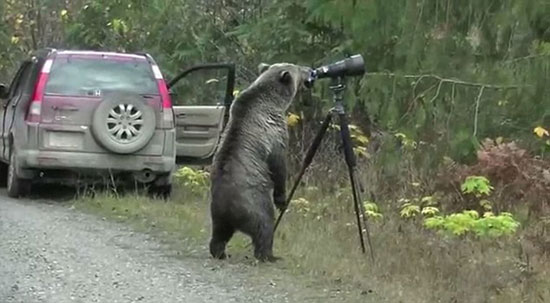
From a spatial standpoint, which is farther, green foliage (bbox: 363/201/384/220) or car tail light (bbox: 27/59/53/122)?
car tail light (bbox: 27/59/53/122)

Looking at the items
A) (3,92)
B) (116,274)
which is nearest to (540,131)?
(116,274)

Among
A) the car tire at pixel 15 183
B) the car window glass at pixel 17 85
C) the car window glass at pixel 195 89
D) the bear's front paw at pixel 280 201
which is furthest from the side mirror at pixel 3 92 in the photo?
the bear's front paw at pixel 280 201

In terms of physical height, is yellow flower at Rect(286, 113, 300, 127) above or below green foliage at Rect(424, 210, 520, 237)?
above

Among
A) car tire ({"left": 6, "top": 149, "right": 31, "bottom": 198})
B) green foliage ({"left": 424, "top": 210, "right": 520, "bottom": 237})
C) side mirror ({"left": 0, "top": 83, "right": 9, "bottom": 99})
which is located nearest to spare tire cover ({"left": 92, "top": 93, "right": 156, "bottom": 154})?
car tire ({"left": 6, "top": 149, "right": 31, "bottom": 198})

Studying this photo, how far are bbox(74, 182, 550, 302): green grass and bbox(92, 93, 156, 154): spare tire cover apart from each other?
29.5 inches

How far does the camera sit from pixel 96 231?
11594 mm

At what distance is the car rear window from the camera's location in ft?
47.8

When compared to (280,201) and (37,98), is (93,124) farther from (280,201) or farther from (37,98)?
(280,201)

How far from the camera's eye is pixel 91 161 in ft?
47.7

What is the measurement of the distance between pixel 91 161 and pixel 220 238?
5.15 meters

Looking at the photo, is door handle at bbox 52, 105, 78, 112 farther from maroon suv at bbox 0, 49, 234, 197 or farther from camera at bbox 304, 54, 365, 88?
camera at bbox 304, 54, 365, 88

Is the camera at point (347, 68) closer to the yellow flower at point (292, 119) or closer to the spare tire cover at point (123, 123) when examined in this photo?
the spare tire cover at point (123, 123)

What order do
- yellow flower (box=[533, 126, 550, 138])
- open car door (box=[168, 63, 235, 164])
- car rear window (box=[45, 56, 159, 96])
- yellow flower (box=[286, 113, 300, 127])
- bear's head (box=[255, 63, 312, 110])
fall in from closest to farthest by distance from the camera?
bear's head (box=[255, 63, 312, 110]) < yellow flower (box=[533, 126, 550, 138]) < car rear window (box=[45, 56, 159, 96]) < open car door (box=[168, 63, 235, 164]) < yellow flower (box=[286, 113, 300, 127])

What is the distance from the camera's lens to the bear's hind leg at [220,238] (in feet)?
31.6
